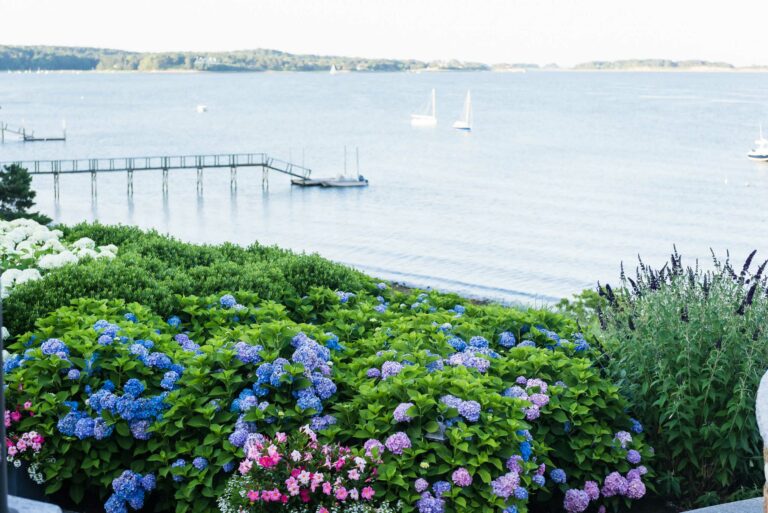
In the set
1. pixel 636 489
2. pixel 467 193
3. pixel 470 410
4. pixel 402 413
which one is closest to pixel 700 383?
pixel 636 489

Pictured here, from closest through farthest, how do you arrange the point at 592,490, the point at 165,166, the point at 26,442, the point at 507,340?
the point at 26,442 → the point at 592,490 → the point at 507,340 → the point at 165,166

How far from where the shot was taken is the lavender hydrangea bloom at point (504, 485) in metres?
4.82

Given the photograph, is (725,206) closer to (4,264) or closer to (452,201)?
(452,201)

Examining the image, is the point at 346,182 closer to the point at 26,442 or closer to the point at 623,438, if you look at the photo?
the point at 623,438

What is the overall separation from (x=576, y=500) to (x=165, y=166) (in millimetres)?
52914

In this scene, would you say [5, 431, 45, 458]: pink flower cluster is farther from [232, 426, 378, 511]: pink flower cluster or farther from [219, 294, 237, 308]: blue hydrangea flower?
[219, 294, 237, 308]: blue hydrangea flower

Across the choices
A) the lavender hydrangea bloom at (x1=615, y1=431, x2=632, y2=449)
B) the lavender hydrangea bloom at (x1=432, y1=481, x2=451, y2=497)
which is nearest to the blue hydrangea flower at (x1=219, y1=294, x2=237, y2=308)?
the lavender hydrangea bloom at (x1=432, y1=481, x2=451, y2=497)

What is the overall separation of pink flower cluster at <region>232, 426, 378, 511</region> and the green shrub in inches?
86.3

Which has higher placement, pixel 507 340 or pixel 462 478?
pixel 507 340

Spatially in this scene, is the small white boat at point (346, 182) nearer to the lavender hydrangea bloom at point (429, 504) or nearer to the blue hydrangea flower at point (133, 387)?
the blue hydrangea flower at point (133, 387)

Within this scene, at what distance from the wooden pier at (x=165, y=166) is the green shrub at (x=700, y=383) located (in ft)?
159

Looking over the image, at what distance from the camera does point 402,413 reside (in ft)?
16.5

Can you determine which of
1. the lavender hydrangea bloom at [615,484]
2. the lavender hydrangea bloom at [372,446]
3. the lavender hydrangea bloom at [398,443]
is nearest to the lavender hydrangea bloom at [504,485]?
the lavender hydrangea bloom at [398,443]

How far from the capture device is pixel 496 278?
103 feet
